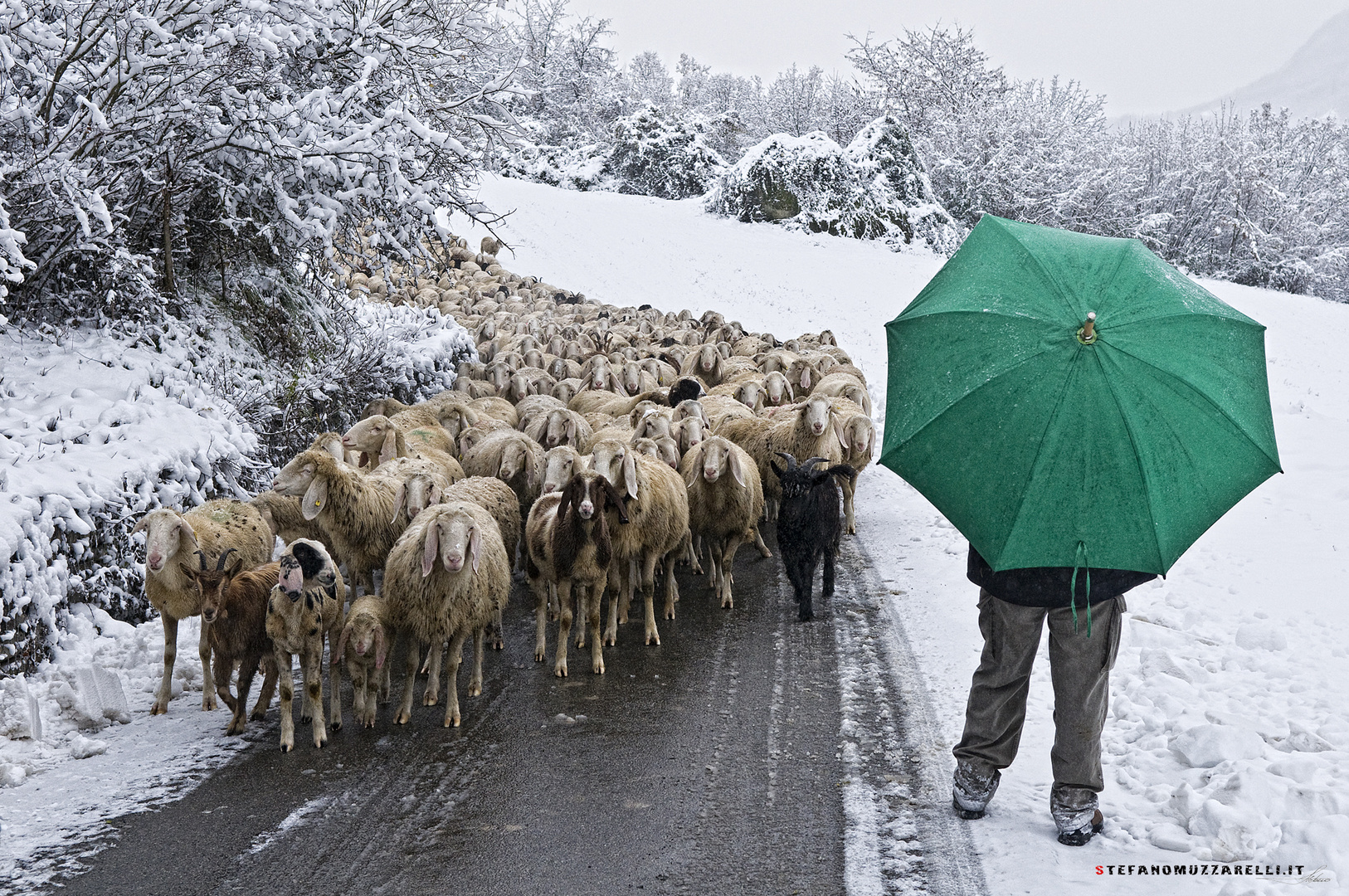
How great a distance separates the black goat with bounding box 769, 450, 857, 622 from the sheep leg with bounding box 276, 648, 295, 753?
4036 millimetres

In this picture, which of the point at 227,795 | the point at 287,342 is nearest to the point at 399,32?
the point at 287,342

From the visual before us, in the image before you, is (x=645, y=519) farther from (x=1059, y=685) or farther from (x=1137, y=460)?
(x=1137, y=460)

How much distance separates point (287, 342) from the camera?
12547 mm

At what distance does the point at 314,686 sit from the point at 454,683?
0.86 metres

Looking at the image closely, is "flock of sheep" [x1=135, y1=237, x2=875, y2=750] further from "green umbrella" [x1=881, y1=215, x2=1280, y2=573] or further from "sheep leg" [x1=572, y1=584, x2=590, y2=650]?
"green umbrella" [x1=881, y1=215, x2=1280, y2=573]

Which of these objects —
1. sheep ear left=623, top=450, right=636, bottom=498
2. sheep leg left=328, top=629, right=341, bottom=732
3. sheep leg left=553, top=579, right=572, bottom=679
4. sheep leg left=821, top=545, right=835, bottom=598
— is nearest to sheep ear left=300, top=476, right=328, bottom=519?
sheep leg left=328, top=629, right=341, bottom=732

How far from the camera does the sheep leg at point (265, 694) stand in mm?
6426

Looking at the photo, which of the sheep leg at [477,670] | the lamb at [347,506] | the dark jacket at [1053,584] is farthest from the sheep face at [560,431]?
the dark jacket at [1053,584]

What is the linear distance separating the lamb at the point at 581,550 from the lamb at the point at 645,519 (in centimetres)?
35

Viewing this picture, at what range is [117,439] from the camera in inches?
326

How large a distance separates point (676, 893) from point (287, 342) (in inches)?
399

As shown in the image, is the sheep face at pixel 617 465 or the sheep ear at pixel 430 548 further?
the sheep face at pixel 617 465

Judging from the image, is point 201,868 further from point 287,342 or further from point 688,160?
point 688,160

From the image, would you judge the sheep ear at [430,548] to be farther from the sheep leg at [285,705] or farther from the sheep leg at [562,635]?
the sheep leg at [562,635]
